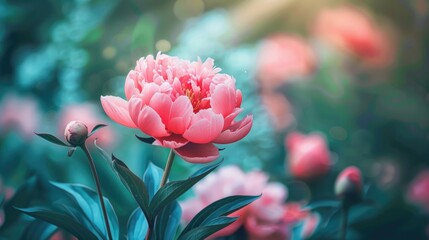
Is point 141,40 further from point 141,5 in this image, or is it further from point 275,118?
point 275,118

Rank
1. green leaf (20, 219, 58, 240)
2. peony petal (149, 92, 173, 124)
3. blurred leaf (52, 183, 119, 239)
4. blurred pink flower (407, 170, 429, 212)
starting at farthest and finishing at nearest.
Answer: blurred pink flower (407, 170, 429, 212) < green leaf (20, 219, 58, 240) < blurred leaf (52, 183, 119, 239) < peony petal (149, 92, 173, 124)

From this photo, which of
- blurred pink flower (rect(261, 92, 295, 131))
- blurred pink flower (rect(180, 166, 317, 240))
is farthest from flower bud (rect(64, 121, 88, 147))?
blurred pink flower (rect(261, 92, 295, 131))

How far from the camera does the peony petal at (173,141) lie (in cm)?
77

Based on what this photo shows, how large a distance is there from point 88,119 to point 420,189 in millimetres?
611

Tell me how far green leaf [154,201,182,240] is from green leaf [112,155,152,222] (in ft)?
0.18

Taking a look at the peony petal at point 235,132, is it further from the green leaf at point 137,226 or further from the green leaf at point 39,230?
the green leaf at point 39,230

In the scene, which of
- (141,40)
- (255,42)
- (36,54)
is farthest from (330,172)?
(36,54)

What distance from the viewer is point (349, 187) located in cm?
105

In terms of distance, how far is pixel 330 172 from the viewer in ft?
3.65

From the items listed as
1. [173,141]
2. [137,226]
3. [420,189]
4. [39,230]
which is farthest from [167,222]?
[420,189]

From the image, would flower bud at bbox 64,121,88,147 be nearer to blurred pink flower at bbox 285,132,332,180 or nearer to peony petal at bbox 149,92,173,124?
peony petal at bbox 149,92,173,124

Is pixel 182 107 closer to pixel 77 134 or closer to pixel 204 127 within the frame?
pixel 204 127

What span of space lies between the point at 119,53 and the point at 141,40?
50 mm

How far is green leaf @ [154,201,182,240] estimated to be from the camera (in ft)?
2.83
